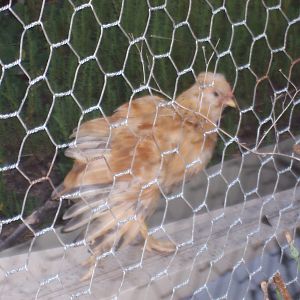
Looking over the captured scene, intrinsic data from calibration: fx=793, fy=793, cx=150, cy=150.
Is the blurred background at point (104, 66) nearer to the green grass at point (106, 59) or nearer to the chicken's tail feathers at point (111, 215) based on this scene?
the green grass at point (106, 59)

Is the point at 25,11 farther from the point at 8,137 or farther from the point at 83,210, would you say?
the point at 83,210

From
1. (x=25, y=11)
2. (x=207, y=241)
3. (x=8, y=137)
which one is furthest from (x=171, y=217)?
(x=25, y=11)

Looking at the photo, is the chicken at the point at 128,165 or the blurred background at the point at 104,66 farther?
the blurred background at the point at 104,66

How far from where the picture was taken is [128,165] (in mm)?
1562

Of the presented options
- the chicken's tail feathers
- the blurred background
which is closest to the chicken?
the chicken's tail feathers

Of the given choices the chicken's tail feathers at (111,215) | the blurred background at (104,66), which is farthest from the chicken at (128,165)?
the blurred background at (104,66)

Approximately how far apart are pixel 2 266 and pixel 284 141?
902 mm

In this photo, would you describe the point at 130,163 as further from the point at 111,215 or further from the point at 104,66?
the point at 104,66

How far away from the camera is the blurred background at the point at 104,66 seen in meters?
1.99

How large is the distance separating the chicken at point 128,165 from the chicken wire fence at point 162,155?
1.5 inches

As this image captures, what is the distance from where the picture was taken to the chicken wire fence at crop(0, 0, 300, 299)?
156cm

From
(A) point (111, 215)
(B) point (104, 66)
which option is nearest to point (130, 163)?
(A) point (111, 215)

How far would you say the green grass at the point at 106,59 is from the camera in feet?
6.64

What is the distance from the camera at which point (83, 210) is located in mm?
1612
